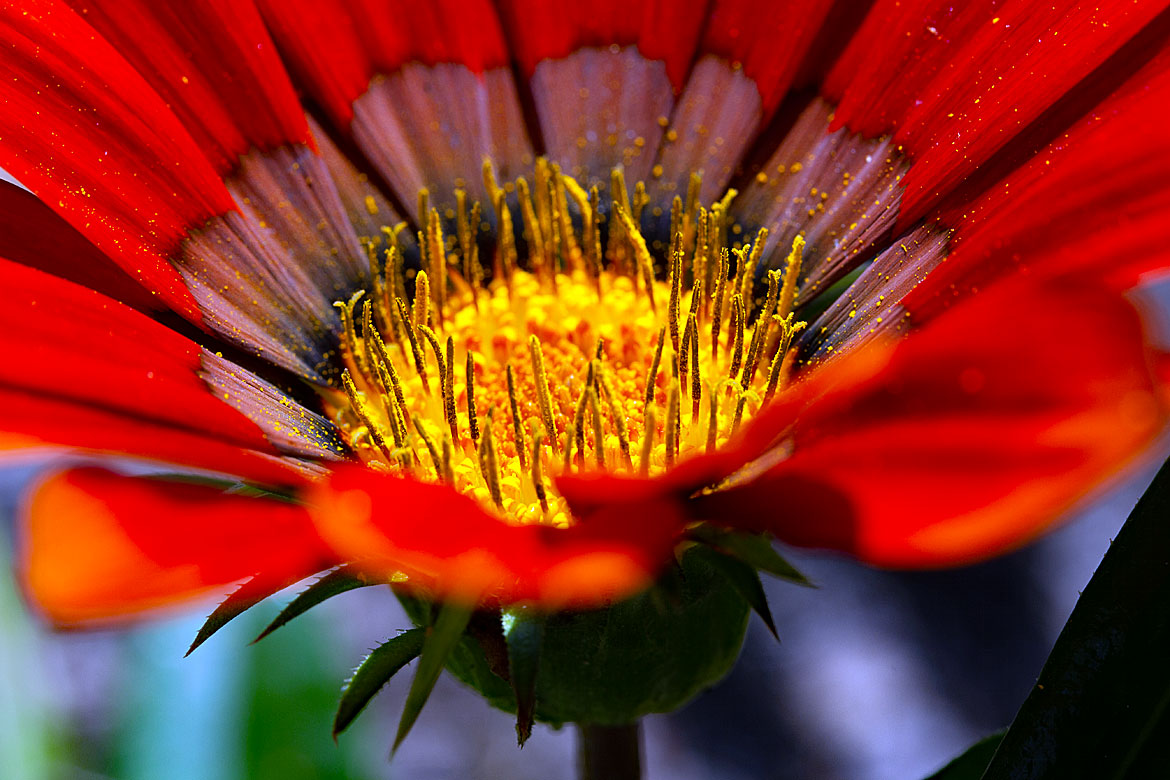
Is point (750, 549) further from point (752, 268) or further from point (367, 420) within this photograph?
point (752, 268)

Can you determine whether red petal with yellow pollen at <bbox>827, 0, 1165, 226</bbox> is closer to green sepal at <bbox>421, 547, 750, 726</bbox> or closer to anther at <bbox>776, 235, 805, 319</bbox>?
anther at <bbox>776, 235, 805, 319</bbox>

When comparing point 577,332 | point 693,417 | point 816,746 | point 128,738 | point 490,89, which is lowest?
point 816,746

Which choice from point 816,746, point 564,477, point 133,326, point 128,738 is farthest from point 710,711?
point 564,477

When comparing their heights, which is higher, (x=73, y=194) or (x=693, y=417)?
(x=73, y=194)

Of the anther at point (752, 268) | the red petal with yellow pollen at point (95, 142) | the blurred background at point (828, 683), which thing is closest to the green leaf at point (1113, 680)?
the anther at point (752, 268)

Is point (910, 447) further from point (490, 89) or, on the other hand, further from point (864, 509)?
point (490, 89)

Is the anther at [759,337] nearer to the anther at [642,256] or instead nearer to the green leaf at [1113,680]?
the anther at [642,256]
